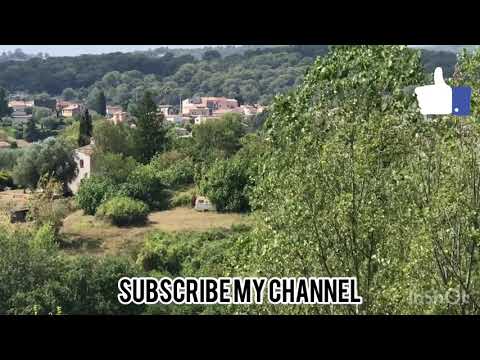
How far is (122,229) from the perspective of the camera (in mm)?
8016

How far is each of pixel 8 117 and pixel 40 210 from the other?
1.00 meters

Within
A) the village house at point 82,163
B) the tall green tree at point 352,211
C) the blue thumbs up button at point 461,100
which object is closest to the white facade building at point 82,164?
the village house at point 82,163

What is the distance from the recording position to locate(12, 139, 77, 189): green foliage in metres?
7.32

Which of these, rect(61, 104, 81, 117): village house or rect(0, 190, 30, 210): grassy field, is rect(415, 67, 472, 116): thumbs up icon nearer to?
rect(61, 104, 81, 117): village house

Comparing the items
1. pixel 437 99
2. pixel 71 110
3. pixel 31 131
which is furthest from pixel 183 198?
pixel 437 99

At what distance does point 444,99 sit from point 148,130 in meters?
3.79

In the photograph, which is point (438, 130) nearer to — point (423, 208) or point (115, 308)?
point (423, 208)

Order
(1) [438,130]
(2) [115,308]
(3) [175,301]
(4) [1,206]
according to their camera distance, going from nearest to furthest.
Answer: (3) [175,301], (1) [438,130], (2) [115,308], (4) [1,206]

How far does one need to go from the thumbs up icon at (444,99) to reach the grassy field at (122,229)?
3.34 meters

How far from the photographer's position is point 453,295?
17.3 ft

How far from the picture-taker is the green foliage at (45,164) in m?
7.32

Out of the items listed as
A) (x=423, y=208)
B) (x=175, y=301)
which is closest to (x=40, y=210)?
(x=175, y=301)

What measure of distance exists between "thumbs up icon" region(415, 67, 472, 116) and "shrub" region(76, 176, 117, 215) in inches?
132

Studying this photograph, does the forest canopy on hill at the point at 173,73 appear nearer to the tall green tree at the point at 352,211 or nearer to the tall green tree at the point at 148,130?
the tall green tree at the point at 148,130
